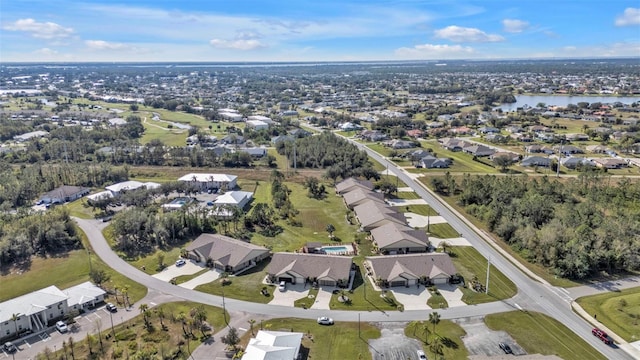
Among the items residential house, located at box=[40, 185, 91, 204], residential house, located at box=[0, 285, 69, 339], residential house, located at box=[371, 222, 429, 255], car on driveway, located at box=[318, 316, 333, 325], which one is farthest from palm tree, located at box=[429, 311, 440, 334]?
residential house, located at box=[40, 185, 91, 204]

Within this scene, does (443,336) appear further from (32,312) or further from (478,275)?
(32,312)

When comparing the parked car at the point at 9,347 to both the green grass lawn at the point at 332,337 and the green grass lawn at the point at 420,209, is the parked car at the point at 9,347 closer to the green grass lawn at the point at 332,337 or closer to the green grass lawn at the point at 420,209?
the green grass lawn at the point at 332,337

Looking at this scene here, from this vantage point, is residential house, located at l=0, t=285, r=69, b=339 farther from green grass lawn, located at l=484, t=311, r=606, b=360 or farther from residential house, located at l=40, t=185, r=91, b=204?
green grass lawn, located at l=484, t=311, r=606, b=360

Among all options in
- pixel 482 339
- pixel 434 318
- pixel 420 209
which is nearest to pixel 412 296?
pixel 434 318

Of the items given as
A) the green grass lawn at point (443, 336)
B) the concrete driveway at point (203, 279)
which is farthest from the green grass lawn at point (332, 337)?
the concrete driveway at point (203, 279)

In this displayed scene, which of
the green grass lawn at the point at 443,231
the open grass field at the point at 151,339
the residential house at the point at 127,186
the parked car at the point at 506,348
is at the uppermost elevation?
the residential house at the point at 127,186

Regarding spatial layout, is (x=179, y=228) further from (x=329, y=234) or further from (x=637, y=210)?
(x=637, y=210)
